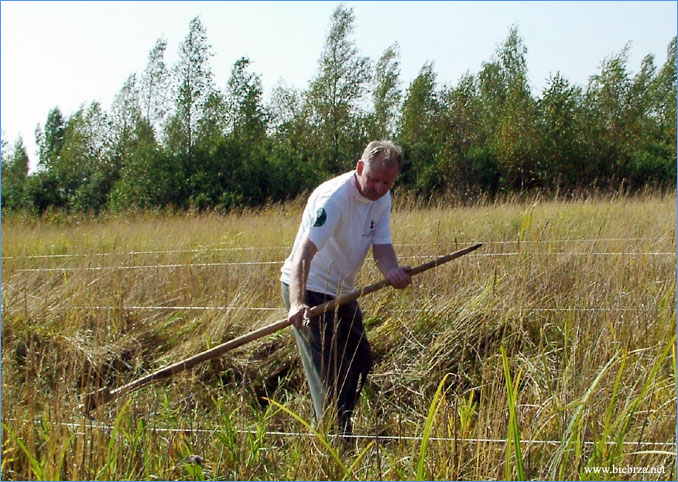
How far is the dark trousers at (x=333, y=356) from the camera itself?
2.74m

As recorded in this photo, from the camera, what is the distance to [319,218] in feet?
8.72

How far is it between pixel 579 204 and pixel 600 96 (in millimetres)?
16758

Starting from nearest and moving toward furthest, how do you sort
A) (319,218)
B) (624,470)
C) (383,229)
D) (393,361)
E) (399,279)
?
(624,470) → (319,218) → (399,279) → (383,229) → (393,361)

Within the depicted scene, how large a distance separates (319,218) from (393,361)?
4.45 ft

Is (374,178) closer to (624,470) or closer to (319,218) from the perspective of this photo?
(319,218)

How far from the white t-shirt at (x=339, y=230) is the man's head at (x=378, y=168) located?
0.22 feet

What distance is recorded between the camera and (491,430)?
2.32 metres

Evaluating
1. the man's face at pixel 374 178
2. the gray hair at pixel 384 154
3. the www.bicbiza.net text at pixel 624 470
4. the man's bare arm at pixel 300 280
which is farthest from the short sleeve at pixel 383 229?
the www.bicbiza.net text at pixel 624 470

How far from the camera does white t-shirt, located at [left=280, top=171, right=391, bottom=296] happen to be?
2682 millimetres

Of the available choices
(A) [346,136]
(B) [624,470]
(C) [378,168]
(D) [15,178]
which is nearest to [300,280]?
(C) [378,168]

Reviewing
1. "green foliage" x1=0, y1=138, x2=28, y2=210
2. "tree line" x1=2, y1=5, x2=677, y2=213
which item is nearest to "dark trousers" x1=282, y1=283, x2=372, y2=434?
"tree line" x1=2, y1=5, x2=677, y2=213

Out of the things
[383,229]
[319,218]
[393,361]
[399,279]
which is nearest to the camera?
[319,218]

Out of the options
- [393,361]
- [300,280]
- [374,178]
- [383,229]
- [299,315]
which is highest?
[374,178]

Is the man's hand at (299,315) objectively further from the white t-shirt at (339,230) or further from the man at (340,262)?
the white t-shirt at (339,230)
